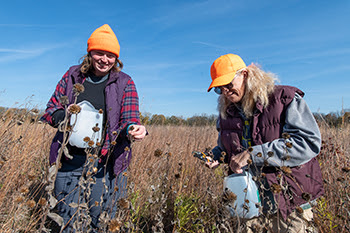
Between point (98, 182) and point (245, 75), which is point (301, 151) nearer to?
point (245, 75)

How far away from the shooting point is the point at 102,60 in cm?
224

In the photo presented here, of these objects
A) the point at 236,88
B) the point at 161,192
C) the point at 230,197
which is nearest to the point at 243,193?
the point at 230,197

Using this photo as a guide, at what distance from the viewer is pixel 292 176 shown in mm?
1791

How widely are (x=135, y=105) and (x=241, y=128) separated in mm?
1057

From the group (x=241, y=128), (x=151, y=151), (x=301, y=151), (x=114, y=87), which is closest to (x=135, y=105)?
(x=114, y=87)

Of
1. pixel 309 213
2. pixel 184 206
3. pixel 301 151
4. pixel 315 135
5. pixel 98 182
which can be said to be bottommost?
pixel 184 206

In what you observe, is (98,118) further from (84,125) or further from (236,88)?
(236,88)

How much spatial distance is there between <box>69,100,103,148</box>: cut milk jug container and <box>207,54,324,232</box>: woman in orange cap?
3.53 feet

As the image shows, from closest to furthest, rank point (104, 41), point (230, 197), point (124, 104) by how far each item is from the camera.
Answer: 1. point (230, 197)
2. point (104, 41)
3. point (124, 104)

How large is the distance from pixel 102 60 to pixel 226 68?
1166 mm

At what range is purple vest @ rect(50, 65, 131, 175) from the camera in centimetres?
219

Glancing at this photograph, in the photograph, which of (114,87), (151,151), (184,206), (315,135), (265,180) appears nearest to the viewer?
(315,135)

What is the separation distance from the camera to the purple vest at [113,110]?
2191 millimetres

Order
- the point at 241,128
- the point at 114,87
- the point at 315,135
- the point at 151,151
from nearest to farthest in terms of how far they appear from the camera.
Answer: the point at 315,135, the point at 241,128, the point at 114,87, the point at 151,151
